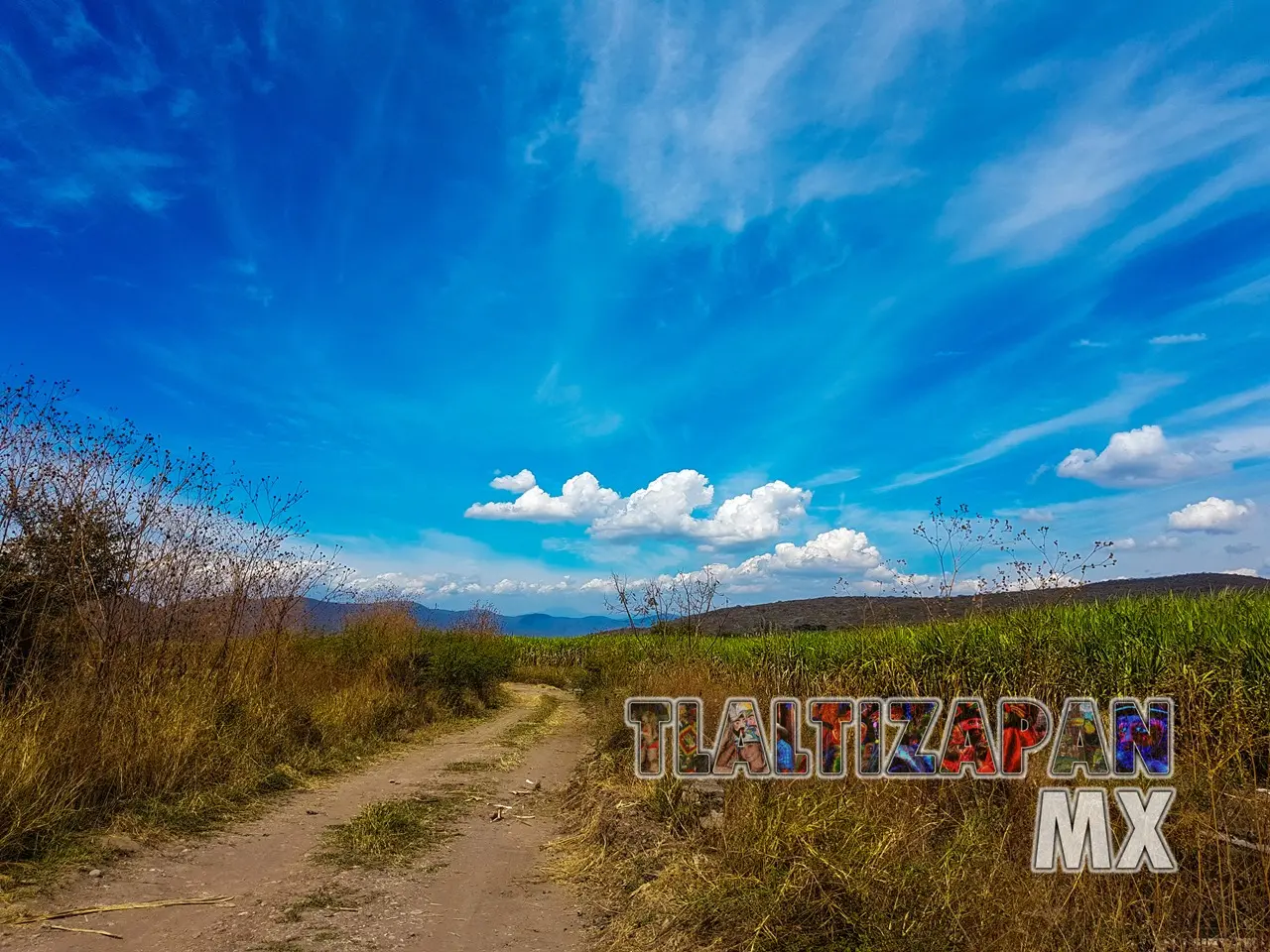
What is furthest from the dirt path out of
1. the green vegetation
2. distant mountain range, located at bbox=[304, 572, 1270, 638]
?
distant mountain range, located at bbox=[304, 572, 1270, 638]

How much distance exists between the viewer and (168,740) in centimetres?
662

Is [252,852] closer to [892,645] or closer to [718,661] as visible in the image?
[892,645]

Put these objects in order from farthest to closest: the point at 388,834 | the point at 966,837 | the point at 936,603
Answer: the point at 936,603, the point at 388,834, the point at 966,837

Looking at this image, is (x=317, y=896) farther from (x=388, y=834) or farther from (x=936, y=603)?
(x=936, y=603)

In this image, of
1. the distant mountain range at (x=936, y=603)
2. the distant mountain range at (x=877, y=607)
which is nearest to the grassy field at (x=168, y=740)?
the distant mountain range at (x=877, y=607)

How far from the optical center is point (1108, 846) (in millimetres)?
3756

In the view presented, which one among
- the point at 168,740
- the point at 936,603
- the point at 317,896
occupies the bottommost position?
the point at 317,896

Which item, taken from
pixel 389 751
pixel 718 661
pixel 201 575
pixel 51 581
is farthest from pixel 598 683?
pixel 51 581

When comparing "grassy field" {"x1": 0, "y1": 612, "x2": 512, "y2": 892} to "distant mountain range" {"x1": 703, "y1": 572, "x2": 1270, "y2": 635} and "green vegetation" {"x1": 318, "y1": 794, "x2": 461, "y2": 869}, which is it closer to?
"green vegetation" {"x1": 318, "y1": 794, "x2": 461, "y2": 869}

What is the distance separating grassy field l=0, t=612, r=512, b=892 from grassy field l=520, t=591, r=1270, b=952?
10.9 ft

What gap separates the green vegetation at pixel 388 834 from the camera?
5.64 m

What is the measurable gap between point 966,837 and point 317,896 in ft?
13.8

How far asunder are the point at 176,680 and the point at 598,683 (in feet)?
33.8

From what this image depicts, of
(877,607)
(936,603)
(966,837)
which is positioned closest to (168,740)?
(966,837)
